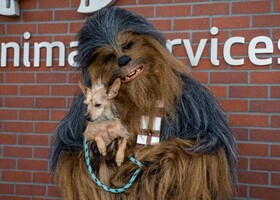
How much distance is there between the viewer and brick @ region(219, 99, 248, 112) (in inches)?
89.0

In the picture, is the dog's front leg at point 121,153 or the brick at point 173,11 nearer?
the dog's front leg at point 121,153

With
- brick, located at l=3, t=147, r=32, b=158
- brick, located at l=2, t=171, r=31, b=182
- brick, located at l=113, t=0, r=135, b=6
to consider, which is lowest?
brick, located at l=2, t=171, r=31, b=182

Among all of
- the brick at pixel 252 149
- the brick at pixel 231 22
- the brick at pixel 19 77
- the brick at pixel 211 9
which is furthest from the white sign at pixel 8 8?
the brick at pixel 252 149

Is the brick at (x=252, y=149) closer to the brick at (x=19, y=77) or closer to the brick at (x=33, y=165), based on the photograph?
the brick at (x=33, y=165)

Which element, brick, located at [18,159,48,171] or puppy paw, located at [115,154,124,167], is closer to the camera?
puppy paw, located at [115,154,124,167]

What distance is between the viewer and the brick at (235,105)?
2.26 m

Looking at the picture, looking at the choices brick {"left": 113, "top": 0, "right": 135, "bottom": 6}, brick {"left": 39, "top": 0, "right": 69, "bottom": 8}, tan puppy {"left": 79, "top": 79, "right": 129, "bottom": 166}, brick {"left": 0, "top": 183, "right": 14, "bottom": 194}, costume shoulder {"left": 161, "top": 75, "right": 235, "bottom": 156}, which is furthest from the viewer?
brick {"left": 0, "top": 183, "right": 14, "bottom": 194}

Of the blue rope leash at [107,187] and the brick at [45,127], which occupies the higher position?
the brick at [45,127]

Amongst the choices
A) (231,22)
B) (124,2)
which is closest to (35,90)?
(124,2)

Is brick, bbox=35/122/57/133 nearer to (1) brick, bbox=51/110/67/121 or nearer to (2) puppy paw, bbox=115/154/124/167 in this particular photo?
(1) brick, bbox=51/110/67/121

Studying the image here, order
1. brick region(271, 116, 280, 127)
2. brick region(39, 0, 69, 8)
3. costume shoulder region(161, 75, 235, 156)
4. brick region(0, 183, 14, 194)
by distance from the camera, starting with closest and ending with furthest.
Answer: costume shoulder region(161, 75, 235, 156) < brick region(271, 116, 280, 127) < brick region(39, 0, 69, 8) < brick region(0, 183, 14, 194)

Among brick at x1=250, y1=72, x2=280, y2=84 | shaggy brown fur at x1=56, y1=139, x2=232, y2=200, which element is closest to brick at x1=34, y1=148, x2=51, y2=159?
shaggy brown fur at x1=56, y1=139, x2=232, y2=200

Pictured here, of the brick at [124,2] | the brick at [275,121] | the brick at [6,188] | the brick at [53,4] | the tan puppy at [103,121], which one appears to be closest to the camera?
the tan puppy at [103,121]

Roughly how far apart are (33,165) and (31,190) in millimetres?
157
